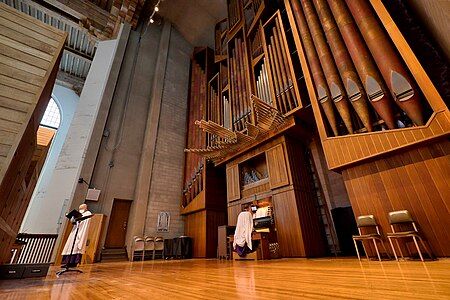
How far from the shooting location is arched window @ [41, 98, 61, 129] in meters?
11.3

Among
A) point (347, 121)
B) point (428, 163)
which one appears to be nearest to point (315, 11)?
point (347, 121)

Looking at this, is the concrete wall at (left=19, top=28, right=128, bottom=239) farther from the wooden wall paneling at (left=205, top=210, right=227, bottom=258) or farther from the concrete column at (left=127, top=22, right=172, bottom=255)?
the wooden wall paneling at (left=205, top=210, right=227, bottom=258)

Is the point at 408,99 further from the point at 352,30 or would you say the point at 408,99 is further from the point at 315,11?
the point at 315,11

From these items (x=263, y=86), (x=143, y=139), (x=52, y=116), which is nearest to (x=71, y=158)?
(x=143, y=139)

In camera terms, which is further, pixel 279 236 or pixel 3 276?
pixel 279 236

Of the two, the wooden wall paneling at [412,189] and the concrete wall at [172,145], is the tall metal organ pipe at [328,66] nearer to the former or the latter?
the wooden wall paneling at [412,189]

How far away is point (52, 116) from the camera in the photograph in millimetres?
11750

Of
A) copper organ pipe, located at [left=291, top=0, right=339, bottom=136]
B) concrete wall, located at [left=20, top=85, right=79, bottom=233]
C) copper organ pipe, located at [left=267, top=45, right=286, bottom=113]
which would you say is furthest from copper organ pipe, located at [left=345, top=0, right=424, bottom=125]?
concrete wall, located at [left=20, top=85, right=79, bottom=233]

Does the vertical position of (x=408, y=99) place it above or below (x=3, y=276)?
above

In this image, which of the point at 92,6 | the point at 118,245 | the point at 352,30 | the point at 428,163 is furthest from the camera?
the point at 92,6

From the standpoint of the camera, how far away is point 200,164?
27.3ft

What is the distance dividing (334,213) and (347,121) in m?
2.28

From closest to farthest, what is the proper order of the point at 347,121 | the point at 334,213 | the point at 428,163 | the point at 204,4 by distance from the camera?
the point at 428,163, the point at 347,121, the point at 334,213, the point at 204,4

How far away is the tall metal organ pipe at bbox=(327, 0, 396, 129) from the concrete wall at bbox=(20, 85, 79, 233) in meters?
9.27
